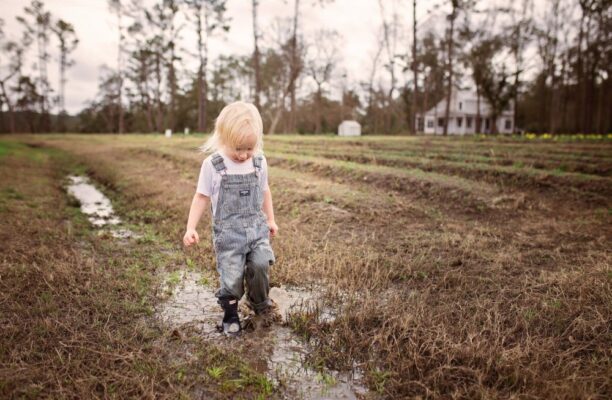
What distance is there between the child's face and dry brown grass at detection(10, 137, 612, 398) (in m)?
1.36

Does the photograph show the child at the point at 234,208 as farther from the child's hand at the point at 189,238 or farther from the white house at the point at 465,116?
the white house at the point at 465,116

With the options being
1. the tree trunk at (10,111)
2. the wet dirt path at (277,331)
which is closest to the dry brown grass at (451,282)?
the wet dirt path at (277,331)

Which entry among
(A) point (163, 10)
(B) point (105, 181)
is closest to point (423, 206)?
(B) point (105, 181)

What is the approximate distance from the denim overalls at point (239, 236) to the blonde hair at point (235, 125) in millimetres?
149

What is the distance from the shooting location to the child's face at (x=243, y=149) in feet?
10.3

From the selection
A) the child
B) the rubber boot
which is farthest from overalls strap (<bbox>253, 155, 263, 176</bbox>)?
the rubber boot

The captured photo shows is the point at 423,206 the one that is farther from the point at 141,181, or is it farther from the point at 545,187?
the point at 141,181

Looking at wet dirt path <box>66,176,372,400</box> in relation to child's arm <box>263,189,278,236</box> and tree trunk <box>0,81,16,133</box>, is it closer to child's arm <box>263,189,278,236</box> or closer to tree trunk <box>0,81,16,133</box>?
child's arm <box>263,189,278,236</box>

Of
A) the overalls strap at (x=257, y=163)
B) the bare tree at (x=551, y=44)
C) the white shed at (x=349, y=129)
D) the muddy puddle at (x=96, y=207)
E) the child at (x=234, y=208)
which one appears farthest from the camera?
the white shed at (x=349, y=129)

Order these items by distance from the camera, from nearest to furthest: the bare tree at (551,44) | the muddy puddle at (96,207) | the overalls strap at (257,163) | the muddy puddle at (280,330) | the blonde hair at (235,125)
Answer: the muddy puddle at (280,330) < the blonde hair at (235,125) < the overalls strap at (257,163) < the muddy puddle at (96,207) < the bare tree at (551,44)

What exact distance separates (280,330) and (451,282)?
6.21 ft

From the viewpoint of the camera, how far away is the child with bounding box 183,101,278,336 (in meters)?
3.21

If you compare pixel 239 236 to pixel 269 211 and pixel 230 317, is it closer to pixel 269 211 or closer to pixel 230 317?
pixel 269 211

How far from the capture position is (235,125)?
3.11m
